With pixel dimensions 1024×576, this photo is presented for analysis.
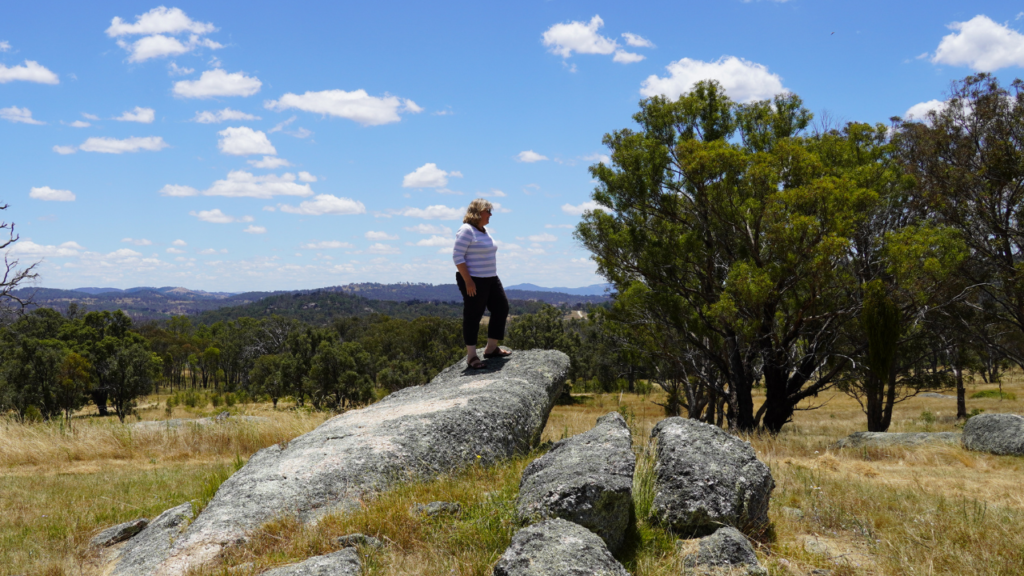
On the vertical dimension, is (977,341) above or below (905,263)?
below

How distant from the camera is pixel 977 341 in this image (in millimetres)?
22516

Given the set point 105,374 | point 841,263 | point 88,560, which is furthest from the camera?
point 105,374

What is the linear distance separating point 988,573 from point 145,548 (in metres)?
5.47

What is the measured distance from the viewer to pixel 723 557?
3.46 m

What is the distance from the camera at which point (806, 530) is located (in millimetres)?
4391

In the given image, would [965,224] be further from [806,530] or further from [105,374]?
[105,374]

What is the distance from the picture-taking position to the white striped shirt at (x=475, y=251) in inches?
293

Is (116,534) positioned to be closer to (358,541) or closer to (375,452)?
(375,452)

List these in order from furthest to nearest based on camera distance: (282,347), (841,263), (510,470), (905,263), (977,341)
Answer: (282,347) → (977,341) → (841,263) → (905,263) → (510,470)

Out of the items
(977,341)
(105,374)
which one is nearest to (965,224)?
(977,341)

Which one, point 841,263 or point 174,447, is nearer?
point 174,447

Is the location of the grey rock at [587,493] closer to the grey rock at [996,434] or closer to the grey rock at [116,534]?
the grey rock at [116,534]

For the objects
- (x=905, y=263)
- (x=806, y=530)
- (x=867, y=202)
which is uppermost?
(x=867, y=202)

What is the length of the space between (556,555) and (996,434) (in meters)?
12.2
